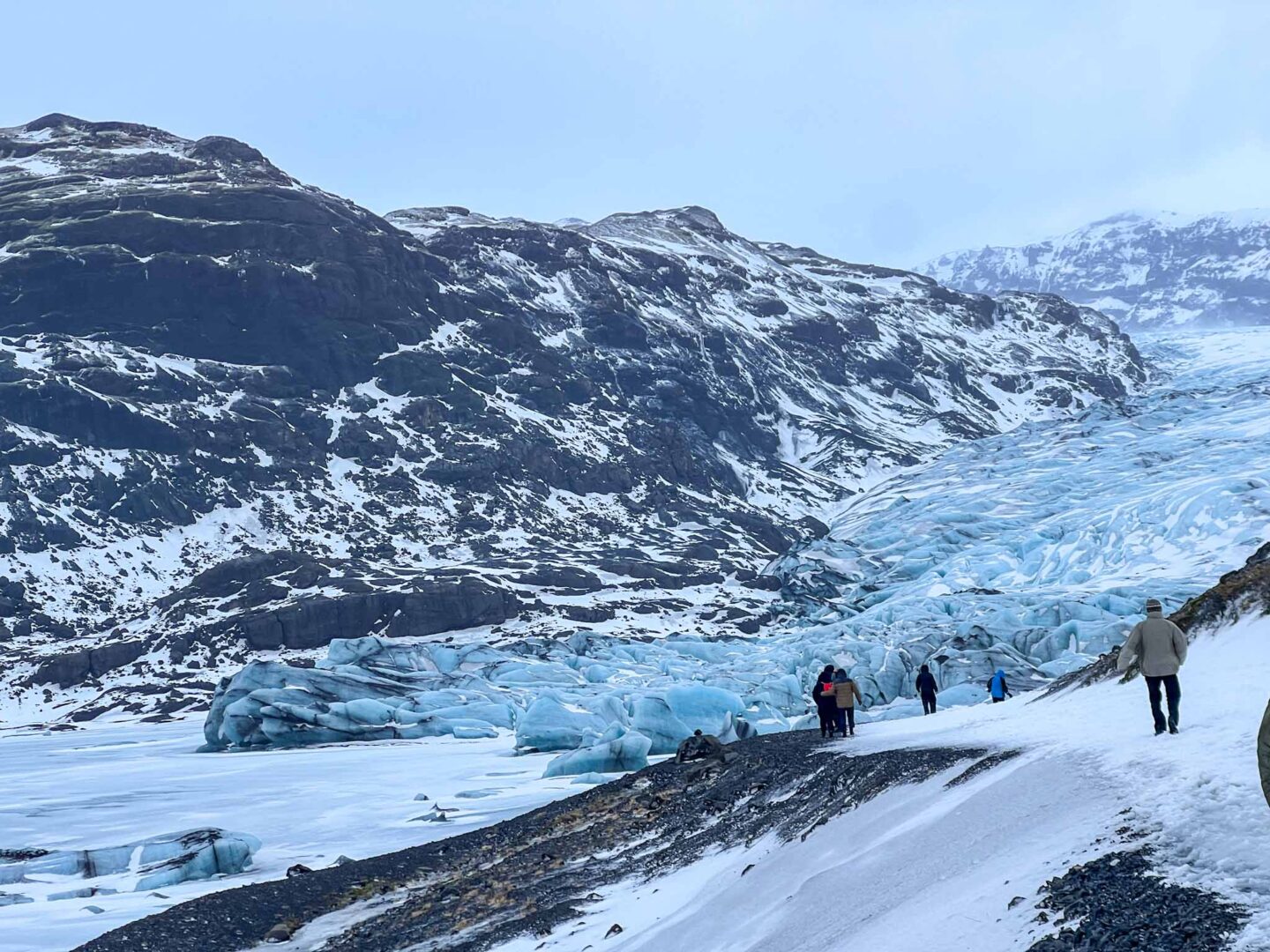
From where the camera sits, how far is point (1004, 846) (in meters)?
10.1

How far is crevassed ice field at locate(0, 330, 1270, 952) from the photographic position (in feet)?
96.5

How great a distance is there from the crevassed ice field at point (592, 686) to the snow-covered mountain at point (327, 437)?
19350 mm

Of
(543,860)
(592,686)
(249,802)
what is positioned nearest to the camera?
(543,860)

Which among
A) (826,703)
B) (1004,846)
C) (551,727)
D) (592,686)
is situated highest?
(826,703)

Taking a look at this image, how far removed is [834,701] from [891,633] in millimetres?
37831

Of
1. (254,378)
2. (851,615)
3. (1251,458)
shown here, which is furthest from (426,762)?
(254,378)

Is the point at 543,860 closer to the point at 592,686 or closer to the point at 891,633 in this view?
the point at 592,686

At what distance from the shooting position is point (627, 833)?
20.4m

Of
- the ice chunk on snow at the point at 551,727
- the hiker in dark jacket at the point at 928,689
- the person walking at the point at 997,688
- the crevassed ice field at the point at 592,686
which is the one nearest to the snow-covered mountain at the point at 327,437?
the crevassed ice field at the point at 592,686

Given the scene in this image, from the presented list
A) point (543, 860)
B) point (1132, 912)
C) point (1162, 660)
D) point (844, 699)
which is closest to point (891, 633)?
point (844, 699)

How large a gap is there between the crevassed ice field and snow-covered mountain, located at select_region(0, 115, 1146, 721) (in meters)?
19.4

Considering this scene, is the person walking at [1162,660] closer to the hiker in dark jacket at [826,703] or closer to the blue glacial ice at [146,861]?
the hiker in dark jacket at [826,703]

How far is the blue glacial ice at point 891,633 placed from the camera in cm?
4609

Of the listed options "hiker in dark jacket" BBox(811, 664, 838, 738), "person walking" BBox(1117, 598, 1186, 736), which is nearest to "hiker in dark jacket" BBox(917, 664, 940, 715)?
"hiker in dark jacket" BBox(811, 664, 838, 738)
